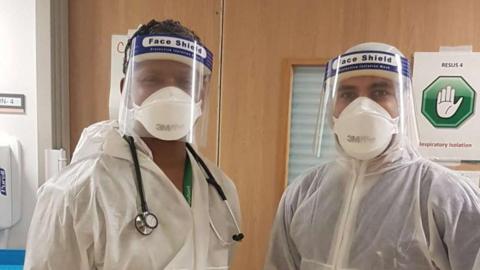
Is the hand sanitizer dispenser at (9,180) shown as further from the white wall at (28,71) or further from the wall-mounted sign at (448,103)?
the wall-mounted sign at (448,103)

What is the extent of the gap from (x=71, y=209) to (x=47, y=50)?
105 centimetres

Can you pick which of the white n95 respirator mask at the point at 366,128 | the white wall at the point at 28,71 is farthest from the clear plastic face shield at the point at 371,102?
the white wall at the point at 28,71

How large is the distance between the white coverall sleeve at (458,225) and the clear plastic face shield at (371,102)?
0.59 ft

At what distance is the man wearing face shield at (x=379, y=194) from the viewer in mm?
941

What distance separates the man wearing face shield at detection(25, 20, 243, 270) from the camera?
35.2 inches

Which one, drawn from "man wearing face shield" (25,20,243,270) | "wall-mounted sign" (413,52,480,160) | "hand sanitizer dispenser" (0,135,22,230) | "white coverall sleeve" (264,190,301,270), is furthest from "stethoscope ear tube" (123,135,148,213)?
"wall-mounted sign" (413,52,480,160)

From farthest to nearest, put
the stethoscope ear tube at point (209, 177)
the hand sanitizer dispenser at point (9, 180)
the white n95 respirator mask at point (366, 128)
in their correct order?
the hand sanitizer dispenser at point (9, 180) < the stethoscope ear tube at point (209, 177) < the white n95 respirator mask at point (366, 128)

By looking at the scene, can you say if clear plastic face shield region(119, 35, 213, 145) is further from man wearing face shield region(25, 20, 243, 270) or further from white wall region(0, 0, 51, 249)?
white wall region(0, 0, 51, 249)

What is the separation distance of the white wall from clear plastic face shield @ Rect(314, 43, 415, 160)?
Result: 1.27 metres

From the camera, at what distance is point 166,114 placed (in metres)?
0.94

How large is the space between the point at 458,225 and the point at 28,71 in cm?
171

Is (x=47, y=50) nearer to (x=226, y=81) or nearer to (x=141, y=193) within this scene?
(x=226, y=81)

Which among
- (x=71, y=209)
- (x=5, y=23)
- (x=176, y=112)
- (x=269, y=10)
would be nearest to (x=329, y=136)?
(x=176, y=112)

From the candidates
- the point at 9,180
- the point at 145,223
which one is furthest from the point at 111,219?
the point at 9,180
